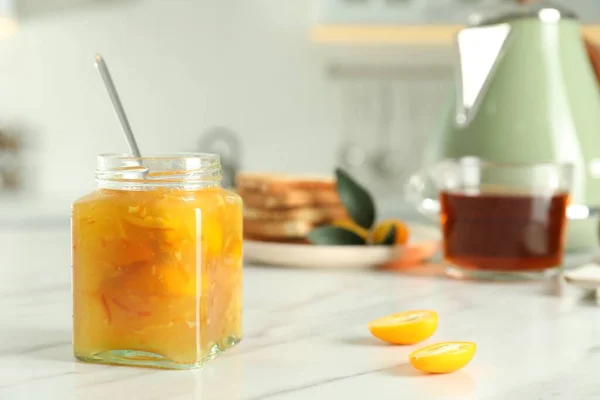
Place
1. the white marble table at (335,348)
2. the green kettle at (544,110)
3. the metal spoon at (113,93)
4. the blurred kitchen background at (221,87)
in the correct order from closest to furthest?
the white marble table at (335,348) < the metal spoon at (113,93) < the green kettle at (544,110) < the blurred kitchen background at (221,87)

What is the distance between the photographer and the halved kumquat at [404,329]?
Answer: 72 centimetres

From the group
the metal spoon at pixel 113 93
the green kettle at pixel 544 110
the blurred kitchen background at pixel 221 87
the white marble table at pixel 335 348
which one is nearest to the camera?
the white marble table at pixel 335 348

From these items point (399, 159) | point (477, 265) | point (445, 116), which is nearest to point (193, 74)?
point (399, 159)

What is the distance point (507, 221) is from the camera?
1.09m

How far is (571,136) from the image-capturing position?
121cm

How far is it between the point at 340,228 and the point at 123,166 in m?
0.58

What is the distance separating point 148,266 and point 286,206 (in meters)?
0.67

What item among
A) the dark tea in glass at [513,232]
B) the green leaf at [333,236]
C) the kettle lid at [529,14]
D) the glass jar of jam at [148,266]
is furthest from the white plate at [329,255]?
the glass jar of jam at [148,266]

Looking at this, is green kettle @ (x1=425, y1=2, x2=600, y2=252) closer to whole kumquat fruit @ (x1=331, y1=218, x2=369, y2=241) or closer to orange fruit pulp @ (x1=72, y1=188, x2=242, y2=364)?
whole kumquat fruit @ (x1=331, y1=218, x2=369, y2=241)

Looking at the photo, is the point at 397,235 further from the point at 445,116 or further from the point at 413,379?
the point at 413,379

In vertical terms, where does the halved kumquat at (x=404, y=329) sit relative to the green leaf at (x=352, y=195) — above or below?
below

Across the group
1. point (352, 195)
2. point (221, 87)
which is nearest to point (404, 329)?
point (352, 195)

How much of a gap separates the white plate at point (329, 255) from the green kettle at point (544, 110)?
186 millimetres

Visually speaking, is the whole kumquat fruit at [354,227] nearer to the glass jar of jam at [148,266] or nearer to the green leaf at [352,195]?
the green leaf at [352,195]
